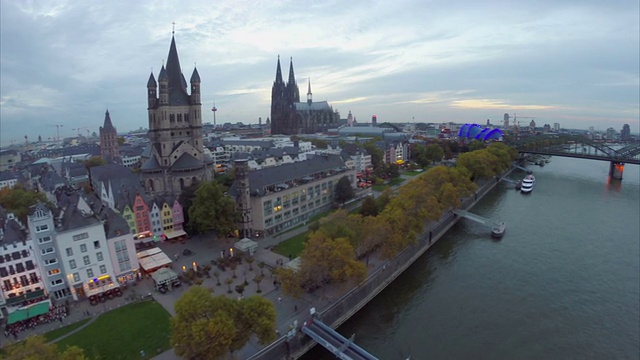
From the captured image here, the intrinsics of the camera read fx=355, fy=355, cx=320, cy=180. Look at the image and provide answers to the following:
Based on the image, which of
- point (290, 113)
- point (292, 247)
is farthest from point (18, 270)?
point (290, 113)

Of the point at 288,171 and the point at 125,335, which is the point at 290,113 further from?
the point at 125,335

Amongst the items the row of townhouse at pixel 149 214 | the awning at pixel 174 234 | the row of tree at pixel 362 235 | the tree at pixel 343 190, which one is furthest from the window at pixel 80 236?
the tree at pixel 343 190

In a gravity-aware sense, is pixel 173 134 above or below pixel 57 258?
above

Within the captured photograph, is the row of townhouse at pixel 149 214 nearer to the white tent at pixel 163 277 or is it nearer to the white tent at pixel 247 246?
the white tent at pixel 247 246

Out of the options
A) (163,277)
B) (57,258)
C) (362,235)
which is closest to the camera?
(57,258)

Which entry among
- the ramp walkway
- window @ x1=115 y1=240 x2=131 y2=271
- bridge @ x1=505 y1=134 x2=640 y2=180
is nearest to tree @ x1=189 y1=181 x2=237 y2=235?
window @ x1=115 y1=240 x2=131 y2=271

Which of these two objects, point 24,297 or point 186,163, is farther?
point 186,163

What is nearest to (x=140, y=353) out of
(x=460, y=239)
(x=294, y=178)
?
(x=294, y=178)
